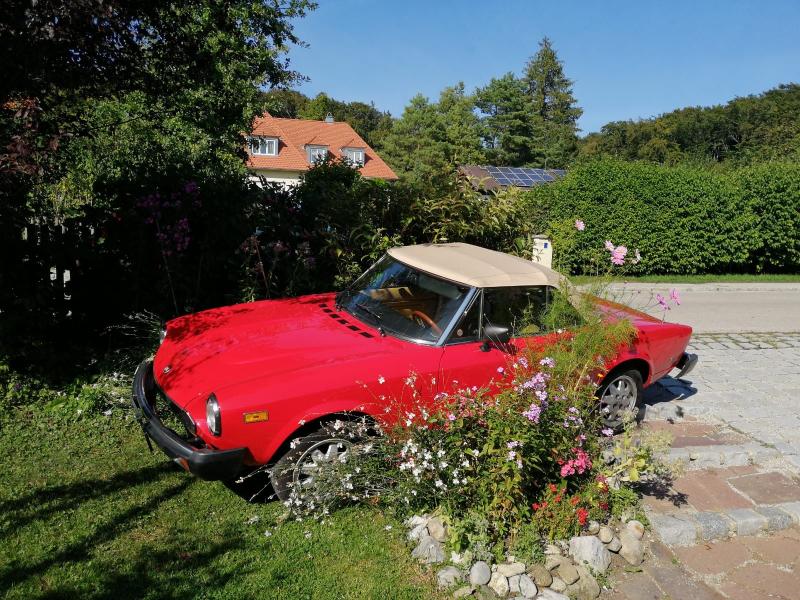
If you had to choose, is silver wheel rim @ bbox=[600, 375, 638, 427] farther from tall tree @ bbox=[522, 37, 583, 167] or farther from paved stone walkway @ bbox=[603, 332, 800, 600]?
tall tree @ bbox=[522, 37, 583, 167]

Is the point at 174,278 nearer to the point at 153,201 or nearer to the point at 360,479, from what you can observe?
the point at 153,201

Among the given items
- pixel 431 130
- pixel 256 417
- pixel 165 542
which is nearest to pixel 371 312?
pixel 256 417

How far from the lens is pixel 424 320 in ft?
16.3

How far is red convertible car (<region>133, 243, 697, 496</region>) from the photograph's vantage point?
3.95 m

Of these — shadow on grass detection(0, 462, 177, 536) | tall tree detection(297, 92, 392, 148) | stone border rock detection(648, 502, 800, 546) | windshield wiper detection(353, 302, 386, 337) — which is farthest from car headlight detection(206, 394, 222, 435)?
tall tree detection(297, 92, 392, 148)

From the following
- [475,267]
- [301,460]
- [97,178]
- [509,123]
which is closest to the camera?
[301,460]

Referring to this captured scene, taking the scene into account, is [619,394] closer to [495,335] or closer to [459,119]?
[495,335]

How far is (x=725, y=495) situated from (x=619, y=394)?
1.23 m

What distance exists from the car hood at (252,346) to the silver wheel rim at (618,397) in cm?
222

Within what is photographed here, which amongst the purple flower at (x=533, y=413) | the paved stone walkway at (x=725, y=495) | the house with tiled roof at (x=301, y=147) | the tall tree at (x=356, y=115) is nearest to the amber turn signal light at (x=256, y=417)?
the purple flower at (x=533, y=413)

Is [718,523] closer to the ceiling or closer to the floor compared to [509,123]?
closer to the floor

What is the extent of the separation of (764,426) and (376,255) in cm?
447

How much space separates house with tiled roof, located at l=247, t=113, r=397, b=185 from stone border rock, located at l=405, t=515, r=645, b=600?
42467 mm

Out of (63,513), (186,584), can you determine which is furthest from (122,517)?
(186,584)
